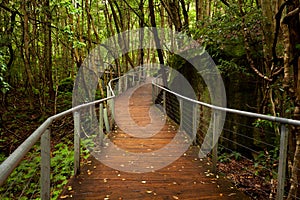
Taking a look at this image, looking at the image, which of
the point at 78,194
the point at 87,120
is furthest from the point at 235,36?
the point at 87,120

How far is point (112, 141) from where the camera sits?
230 inches

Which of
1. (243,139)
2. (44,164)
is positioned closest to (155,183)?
(44,164)

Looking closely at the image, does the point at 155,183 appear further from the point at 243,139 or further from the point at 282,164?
the point at 243,139

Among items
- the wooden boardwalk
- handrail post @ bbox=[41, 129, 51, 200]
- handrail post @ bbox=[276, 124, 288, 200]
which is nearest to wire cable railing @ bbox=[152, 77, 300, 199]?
handrail post @ bbox=[276, 124, 288, 200]

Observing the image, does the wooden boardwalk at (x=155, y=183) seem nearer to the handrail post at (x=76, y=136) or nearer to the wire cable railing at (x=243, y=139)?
the handrail post at (x=76, y=136)

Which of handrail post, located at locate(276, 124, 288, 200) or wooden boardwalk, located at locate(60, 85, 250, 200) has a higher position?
handrail post, located at locate(276, 124, 288, 200)

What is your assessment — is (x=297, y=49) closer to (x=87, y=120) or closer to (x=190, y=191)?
(x=190, y=191)

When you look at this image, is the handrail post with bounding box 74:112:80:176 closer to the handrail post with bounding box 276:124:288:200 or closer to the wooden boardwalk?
the wooden boardwalk

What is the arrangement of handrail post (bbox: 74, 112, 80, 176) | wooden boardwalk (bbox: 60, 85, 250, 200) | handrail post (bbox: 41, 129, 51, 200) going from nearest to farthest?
handrail post (bbox: 41, 129, 51, 200)
wooden boardwalk (bbox: 60, 85, 250, 200)
handrail post (bbox: 74, 112, 80, 176)

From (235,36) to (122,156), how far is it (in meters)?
3.53

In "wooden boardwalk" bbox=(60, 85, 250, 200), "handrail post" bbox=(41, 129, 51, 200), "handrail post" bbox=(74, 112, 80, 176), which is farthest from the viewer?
"handrail post" bbox=(74, 112, 80, 176)

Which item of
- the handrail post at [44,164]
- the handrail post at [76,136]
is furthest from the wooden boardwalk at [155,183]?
the handrail post at [44,164]

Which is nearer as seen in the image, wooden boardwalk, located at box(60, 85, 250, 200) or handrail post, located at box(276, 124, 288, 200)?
handrail post, located at box(276, 124, 288, 200)

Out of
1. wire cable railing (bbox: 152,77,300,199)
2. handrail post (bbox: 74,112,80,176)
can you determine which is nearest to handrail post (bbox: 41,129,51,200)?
handrail post (bbox: 74,112,80,176)
